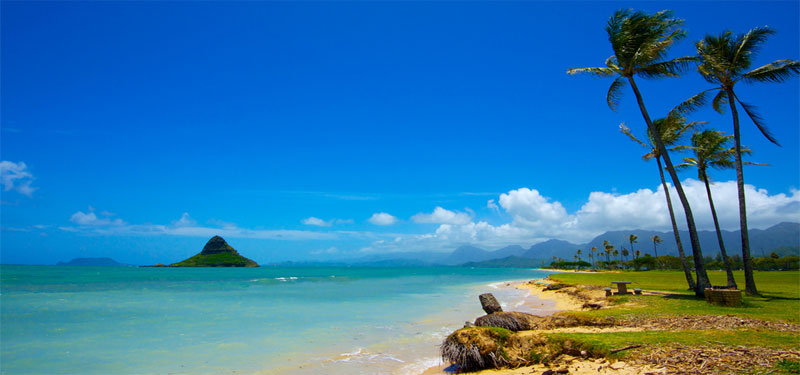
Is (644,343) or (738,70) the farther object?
(738,70)

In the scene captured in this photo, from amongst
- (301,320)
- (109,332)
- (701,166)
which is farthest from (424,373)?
(701,166)

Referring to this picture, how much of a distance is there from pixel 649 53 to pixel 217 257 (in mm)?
172264

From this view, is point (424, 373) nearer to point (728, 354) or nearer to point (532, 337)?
point (532, 337)

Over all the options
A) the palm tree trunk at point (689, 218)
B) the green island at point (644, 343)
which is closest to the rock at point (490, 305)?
the green island at point (644, 343)

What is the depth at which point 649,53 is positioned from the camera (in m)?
15.1

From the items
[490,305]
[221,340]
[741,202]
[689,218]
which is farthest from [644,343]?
[741,202]

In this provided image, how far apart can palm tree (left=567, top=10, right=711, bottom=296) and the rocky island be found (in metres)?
162

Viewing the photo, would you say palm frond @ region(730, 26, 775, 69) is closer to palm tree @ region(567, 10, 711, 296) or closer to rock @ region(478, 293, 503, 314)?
palm tree @ region(567, 10, 711, 296)

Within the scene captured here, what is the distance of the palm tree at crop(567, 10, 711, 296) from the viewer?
15.0 meters

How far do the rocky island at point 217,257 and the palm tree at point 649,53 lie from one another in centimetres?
16173

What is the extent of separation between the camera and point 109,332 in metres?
13.1

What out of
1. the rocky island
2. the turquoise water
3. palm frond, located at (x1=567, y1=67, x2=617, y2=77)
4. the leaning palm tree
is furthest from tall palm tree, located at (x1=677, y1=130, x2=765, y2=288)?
the rocky island

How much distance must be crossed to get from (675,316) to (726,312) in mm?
1649

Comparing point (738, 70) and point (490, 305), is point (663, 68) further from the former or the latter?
point (490, 305)
